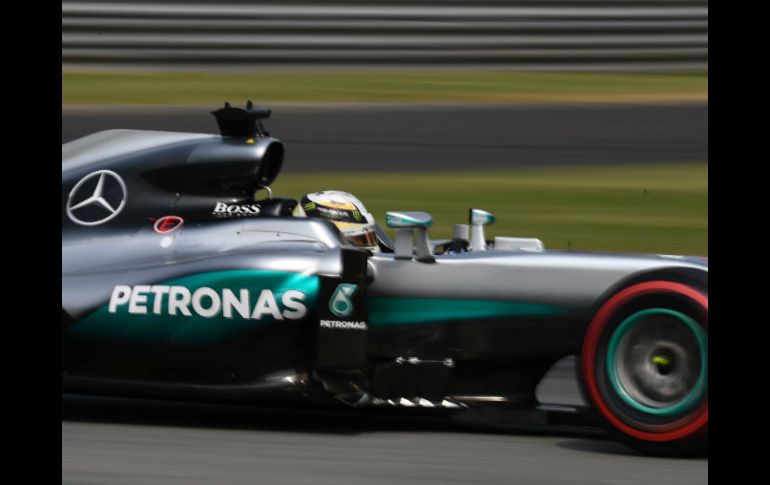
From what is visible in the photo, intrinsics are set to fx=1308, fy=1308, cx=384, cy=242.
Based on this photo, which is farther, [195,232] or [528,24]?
[528,24]

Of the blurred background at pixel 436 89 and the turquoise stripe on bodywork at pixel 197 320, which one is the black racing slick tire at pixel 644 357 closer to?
the turquoise stripe on bodywork at pixel 197 320

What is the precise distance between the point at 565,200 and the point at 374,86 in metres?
4.73

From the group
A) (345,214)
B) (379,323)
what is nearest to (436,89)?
(345,214)


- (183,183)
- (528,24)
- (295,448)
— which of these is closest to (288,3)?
(528,24)

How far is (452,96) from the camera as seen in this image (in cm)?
1596

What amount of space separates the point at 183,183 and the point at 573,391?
2.05 m

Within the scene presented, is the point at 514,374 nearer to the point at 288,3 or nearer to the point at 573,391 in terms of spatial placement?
the point at 573,391

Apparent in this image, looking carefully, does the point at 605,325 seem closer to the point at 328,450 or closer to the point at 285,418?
the point at 328,450

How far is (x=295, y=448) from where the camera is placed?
16.7 feet

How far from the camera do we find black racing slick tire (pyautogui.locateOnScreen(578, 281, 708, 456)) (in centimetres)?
504

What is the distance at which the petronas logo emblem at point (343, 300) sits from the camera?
5363mm

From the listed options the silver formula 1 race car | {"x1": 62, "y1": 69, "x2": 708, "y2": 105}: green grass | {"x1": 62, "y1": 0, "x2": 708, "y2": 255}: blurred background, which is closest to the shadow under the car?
the silver formula 1 race car
